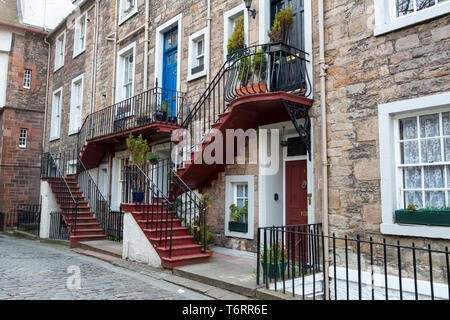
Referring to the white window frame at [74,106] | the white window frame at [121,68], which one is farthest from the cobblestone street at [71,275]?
the white window frame at [74,106]

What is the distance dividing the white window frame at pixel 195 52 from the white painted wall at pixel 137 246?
3.88 meters

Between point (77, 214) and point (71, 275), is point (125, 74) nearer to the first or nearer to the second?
point (77, 214)

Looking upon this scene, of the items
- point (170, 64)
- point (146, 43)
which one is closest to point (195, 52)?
point (170, 64)

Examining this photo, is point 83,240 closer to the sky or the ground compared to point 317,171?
closer to the ground

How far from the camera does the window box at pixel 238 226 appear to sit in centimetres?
787

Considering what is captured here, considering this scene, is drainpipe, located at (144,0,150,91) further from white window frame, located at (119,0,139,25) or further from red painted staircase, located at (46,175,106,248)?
red painted staircase, located at (46,175,106,248)

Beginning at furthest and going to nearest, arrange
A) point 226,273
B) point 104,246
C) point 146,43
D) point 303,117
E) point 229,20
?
point 146,43 → point 104,246 → point 229,20 → point 303,117 → point 226,273

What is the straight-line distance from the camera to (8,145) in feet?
57.6

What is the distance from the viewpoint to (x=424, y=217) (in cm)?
512

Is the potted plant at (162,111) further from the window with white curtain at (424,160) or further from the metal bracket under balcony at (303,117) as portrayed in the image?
the window with white curtain at (424,160)

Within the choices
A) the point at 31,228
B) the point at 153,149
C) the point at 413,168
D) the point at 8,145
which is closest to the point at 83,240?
the point at 153,149

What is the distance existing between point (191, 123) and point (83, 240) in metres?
4.79

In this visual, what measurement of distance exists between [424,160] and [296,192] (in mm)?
2690
